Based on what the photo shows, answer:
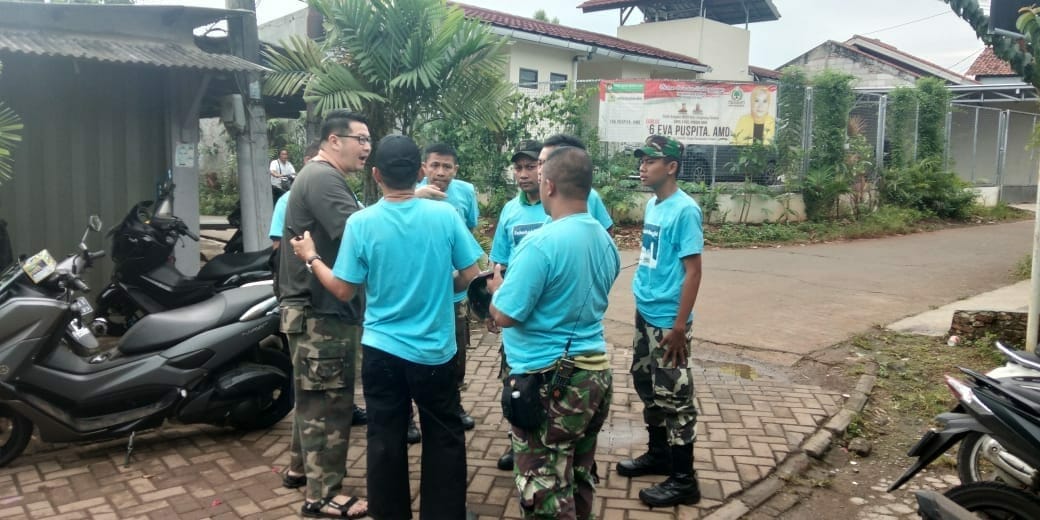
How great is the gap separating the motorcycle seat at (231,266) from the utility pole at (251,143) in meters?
1.05

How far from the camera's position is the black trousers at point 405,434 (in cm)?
320

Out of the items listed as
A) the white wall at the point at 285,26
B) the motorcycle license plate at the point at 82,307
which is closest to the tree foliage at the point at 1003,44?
the motorcycle license plate at the point at 82,307

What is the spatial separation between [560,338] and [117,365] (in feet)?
9.26

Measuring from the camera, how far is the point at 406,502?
3.32 metres

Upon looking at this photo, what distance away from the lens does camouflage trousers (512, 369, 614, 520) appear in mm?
2826

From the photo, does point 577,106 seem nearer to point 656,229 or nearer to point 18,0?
point 18,0

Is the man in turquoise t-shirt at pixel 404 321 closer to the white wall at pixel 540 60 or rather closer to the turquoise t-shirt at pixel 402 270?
the turquoise t-shirt at pixel 402 270

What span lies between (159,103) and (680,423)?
6425 mm

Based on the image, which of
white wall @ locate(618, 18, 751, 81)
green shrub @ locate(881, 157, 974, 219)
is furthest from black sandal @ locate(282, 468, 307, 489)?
white wall @ locate(618, 18, 751, 81)

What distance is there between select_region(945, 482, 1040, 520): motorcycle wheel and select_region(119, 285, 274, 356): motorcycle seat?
371 cm

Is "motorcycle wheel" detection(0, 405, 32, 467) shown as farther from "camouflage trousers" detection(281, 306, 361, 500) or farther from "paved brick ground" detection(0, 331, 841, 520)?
"camouflage trousers" detection(281, 306, 361, 500)

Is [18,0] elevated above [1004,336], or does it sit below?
above

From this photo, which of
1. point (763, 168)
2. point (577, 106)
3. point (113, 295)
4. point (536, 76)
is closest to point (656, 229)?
point (113, 295)

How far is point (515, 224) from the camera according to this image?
423 cm
